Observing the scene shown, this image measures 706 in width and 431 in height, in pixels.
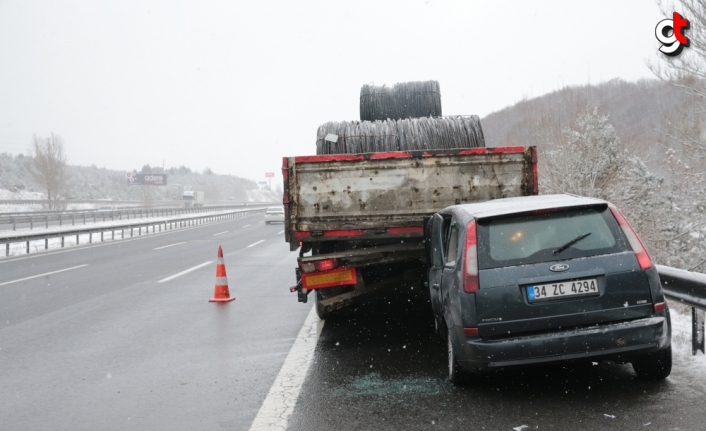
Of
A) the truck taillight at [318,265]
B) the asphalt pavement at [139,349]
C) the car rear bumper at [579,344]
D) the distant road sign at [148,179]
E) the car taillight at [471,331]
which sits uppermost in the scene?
the distant road sign at [148,179]

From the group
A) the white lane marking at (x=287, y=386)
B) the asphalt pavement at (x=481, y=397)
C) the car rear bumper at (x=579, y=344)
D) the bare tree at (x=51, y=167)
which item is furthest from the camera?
the bare tree at (x=51, y=167)

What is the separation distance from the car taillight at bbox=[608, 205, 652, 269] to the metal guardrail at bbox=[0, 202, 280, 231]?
2653 cm

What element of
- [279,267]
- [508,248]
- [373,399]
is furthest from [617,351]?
[279,267]

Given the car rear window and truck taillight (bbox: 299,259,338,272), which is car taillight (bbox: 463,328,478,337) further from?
truck taillight (bbox: 299,259,338,272)

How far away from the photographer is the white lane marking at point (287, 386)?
4.17 m

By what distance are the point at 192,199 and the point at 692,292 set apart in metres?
85.8

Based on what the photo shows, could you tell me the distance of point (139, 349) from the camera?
671 centimetres

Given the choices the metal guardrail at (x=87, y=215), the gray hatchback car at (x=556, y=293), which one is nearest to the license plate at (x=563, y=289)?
the gray hatchback car at (x=556, y=293)

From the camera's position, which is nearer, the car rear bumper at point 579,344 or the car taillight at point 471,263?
the car rear bumper at point 579,344

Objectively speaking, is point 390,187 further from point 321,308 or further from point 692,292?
point 692,292

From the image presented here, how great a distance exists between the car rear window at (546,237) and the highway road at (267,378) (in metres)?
1.01

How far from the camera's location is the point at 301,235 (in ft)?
24.1

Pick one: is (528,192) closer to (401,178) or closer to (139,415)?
Answer: (401,178)

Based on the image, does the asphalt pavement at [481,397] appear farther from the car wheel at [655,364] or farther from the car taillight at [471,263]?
the car taillight at [471,263]
